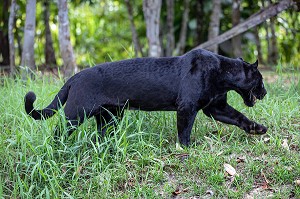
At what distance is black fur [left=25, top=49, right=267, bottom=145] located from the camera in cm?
473

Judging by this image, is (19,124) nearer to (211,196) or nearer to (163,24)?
(211,196)

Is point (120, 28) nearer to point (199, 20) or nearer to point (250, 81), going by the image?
point (199, 20)

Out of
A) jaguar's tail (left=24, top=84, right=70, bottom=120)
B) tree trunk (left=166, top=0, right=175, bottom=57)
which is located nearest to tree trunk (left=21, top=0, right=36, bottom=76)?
jaguar's tail (left=24, top=84, right=70, bottom=120)

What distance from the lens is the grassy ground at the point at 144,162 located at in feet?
14.0

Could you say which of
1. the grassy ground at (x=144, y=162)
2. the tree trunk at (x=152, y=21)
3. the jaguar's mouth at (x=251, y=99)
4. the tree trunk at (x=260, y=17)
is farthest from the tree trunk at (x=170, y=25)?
the jaguar's mouth at (x=251, y=99)

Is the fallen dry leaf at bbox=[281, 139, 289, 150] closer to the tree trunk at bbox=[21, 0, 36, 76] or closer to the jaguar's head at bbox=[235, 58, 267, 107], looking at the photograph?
the jaguar's head at bbox=[235, 58, 267, 107]

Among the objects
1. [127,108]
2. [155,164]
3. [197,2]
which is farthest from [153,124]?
[197,2]

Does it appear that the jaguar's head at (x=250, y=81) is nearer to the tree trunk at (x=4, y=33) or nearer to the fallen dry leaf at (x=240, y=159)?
the fallen dry leaf at (x=240, y=159)

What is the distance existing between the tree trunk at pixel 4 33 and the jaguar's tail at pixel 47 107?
5759 mm

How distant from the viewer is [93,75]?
482 cm

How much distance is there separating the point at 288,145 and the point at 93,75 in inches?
80.7

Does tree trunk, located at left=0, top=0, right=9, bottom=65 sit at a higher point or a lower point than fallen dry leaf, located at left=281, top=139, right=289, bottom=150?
higher

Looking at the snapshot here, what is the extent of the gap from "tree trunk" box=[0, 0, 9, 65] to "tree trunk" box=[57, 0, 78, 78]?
315 cm

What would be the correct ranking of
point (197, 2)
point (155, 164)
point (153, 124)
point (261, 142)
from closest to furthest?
point (155, 164) < point (261, 142) < point (153, 124) < point (197, 2)
